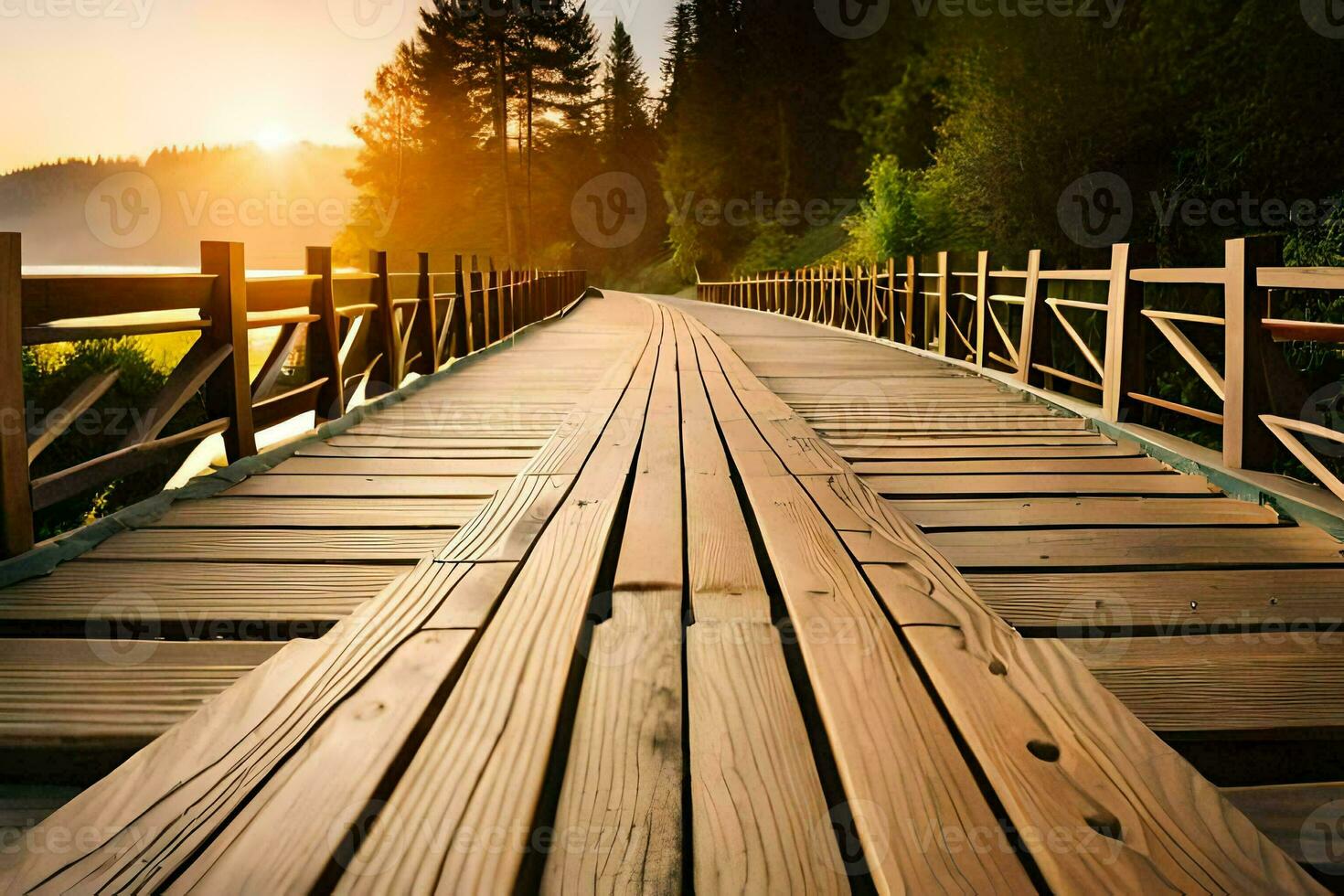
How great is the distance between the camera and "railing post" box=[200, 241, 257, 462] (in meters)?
3.54

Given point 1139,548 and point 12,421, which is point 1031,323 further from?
point 12,421

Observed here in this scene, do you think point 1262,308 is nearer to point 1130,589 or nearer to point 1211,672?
point 1130,589

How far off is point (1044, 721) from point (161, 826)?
121cm

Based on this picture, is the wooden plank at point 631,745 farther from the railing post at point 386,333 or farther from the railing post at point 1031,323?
the railing post at point 1031,323

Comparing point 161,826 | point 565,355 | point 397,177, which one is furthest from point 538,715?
point 397,177

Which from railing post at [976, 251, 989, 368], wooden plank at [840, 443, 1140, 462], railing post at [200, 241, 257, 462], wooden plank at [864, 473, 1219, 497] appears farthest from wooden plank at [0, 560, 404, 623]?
railing post at [976, 251, 989, 368]

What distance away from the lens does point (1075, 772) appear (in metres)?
1.24

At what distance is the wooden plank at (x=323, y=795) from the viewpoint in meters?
1.01

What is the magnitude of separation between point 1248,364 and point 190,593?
360 centimetres

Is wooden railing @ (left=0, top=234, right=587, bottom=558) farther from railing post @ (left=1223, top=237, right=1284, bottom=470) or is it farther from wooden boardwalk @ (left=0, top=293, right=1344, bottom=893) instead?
railing post @ (left=1223, top=237, right=1284, bottom=470)

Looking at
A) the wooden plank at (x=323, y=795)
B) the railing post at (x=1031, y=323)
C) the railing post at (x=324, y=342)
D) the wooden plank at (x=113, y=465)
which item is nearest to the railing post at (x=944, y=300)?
the railing post at (x=1031, y=323)

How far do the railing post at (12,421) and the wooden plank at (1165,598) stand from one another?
2414 mm

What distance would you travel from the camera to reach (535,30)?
39.2 meters

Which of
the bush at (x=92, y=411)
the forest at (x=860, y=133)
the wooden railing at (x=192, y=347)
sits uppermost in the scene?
the forest at (x=860, y=133)
